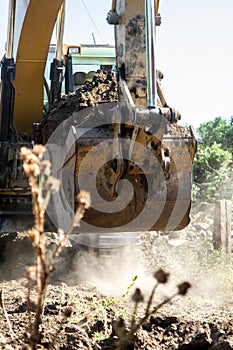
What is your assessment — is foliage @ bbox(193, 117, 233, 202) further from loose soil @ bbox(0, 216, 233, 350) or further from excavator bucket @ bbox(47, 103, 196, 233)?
excavator bucket @ bbox(47, 103, 196, 233)

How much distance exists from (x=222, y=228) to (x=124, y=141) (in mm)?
3926

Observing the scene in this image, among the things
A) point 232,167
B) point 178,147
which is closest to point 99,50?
point 178,147

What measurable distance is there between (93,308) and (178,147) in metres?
1.36

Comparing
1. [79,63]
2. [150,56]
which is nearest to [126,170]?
[150,56]

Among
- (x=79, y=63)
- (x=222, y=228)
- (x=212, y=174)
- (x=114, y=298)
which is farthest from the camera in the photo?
(x=212, y=174)

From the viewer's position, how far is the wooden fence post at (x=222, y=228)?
7.74 metres

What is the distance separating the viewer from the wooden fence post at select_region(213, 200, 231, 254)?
7.74 m

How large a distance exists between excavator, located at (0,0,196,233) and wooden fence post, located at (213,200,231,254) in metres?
2.62

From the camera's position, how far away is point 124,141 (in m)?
4.25

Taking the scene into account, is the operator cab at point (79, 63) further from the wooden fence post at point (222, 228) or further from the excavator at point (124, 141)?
the wooden fence post at point (222, 228)

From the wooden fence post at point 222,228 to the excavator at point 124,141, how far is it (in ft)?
8.60

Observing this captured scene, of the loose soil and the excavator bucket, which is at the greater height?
the excavator bucket

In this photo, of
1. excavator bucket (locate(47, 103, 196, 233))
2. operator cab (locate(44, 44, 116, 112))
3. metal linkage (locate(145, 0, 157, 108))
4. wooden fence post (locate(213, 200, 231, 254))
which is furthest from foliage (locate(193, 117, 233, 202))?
metal linkage (locate(145, 0, 157, 108))

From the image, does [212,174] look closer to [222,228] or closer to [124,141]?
[222,228]
